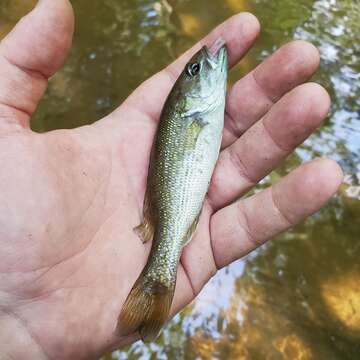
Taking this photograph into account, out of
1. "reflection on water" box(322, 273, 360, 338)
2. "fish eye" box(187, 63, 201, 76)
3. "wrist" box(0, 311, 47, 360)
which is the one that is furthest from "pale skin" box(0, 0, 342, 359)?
"reflection on water" box(322, 273, 360, 338)

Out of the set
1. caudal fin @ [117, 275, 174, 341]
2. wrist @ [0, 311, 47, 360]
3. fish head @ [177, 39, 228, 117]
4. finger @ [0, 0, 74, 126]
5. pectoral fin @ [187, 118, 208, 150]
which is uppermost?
finger @ [0, 0, 74, 126]

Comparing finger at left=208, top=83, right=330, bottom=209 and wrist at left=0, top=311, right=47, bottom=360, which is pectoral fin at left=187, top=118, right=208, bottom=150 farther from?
wrist at left=0, top=311, right=47, bottom=360

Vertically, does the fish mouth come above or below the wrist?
above

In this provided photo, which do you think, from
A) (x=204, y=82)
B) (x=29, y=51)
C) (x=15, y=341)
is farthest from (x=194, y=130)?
(x=15, y=341)

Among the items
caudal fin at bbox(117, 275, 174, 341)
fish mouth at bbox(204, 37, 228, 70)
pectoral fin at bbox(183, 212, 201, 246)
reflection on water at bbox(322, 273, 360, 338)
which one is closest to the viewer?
caudal fin at bbox(117, 275, 174, 341)

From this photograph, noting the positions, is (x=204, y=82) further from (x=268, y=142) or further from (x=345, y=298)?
(x=345, y=298)

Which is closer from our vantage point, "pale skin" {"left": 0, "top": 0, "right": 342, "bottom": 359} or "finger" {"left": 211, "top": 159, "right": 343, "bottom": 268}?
"pale skin" {"left": 0, "top": 0, "right": 342, "bottom": 359}

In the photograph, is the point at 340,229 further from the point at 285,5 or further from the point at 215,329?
the point at 285,5

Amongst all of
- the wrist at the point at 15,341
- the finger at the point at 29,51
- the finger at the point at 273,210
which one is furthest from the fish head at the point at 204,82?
the wrist at the point at 15,341
